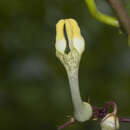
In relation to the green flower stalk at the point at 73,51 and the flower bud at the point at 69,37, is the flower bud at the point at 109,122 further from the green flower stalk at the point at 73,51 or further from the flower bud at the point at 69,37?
the flower bud at the point at 69,37

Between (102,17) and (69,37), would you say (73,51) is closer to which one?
(69,37)

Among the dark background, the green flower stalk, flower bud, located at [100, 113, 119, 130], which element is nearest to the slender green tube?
the green flower stalk

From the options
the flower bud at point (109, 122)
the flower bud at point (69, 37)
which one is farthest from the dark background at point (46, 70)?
the flower bud at point (109, 122)

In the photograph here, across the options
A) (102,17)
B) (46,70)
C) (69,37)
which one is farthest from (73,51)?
(46,70)

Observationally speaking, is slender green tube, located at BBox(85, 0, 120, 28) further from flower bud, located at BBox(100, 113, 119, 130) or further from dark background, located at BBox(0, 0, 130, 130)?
dark background, located at BBox(0, 0, 130, 130)

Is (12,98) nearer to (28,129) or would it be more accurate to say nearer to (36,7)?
(28,129)

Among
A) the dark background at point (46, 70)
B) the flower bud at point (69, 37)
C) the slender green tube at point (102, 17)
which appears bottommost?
the dark background at point (46, 70)

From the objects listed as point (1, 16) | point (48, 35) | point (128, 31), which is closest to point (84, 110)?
point (128, 31)
